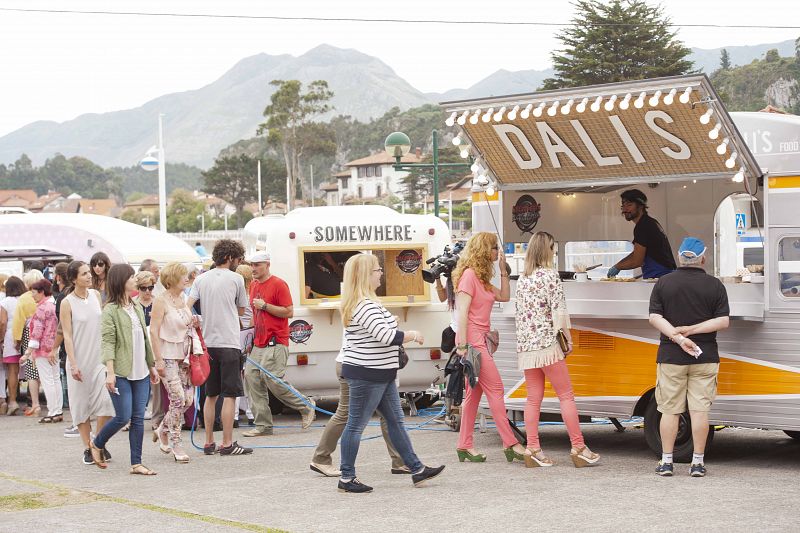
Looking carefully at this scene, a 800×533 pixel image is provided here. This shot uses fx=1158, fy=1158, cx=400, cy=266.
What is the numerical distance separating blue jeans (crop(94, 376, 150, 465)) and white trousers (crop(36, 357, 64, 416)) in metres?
4.15

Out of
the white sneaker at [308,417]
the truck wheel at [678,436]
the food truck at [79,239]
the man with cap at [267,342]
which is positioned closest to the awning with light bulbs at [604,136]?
the truck wheel at [678,436]

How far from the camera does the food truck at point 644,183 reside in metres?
8.69

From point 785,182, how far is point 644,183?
1.43 meters

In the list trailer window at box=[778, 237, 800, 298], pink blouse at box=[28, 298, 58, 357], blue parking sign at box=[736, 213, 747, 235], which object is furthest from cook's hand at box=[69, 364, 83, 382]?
blue parking sign at box=[736, 213, 747, 235]

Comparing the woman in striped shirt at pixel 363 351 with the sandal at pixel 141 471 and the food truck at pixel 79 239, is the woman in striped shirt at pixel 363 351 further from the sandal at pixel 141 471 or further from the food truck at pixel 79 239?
the food truck at pixel 79 239

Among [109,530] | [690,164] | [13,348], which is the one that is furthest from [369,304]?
[13,348]

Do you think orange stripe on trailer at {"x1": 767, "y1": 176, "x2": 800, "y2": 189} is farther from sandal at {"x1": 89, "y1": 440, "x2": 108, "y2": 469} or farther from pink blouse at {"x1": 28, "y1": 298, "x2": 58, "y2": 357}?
pink blouse at {"x1": 28, "y1": 298, "x2": 58, "y2": 357}

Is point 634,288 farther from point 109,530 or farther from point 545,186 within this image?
point 109,530

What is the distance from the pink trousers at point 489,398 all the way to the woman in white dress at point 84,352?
9.86 ft

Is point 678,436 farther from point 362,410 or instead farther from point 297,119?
point 297,119

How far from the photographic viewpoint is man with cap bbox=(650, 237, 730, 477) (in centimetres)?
851

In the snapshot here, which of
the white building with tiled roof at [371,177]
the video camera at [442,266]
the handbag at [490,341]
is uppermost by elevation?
the white building with tiled roof at [371,177]

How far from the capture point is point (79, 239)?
700 inches

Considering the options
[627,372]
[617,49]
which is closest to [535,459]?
[627,372]
